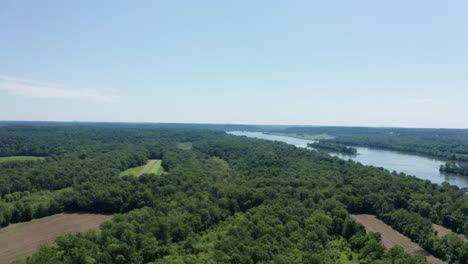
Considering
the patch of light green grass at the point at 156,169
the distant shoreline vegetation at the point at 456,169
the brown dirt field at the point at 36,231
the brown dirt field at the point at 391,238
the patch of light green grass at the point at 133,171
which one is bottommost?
the brown dirt field at the point at 36,231

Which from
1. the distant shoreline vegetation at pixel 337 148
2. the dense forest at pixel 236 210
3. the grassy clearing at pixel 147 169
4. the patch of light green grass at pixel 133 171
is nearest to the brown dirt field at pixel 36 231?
the dense forest at pixel 236 210

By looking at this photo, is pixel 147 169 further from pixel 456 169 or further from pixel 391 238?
pixel 456 169

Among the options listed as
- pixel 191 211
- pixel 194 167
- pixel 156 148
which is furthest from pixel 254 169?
pixel 156 148

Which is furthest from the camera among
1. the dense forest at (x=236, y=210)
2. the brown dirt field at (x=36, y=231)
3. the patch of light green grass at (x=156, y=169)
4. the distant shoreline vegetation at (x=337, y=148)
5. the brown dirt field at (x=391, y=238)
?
the distant shoreline vegetation at (x=337, y=148)

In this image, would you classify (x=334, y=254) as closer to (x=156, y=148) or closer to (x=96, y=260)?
(x=96, y=260)

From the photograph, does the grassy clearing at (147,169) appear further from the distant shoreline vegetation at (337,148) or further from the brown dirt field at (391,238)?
the distant shoreline vegetation at (337,148)
